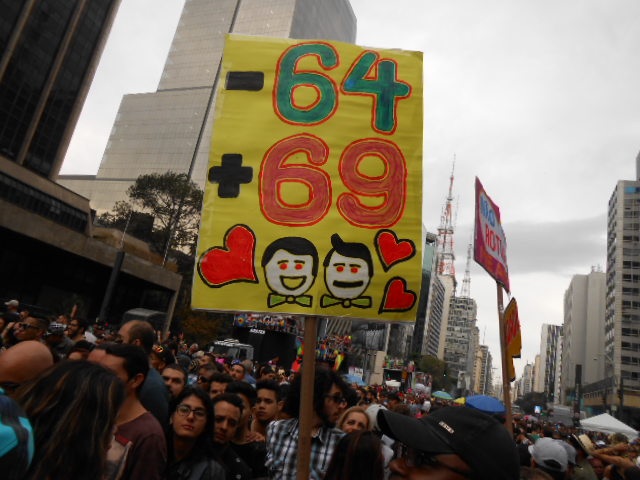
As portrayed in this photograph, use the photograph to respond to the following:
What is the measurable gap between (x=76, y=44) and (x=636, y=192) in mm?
76824

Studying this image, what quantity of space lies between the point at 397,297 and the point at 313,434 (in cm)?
124

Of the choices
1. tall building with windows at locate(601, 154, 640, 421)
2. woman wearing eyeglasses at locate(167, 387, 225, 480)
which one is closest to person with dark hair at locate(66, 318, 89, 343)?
woman wearing eyeglasses at locate(167, 387, 225, 480)

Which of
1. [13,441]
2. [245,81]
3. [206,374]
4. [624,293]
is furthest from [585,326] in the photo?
[13,441]

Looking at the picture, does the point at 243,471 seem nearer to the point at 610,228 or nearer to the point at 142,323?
the point at 142,323

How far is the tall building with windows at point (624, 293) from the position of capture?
214 feet

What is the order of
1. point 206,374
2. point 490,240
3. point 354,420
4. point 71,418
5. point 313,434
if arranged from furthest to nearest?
point 490,240 < point 206,374 < point 354,420 < point 313,434 < point 71,418

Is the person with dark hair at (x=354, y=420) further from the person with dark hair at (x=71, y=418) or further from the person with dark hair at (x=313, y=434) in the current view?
the person with dark hair at (x=71, y=418)

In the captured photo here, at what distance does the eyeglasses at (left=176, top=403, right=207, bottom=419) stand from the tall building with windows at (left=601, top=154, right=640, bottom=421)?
236ft

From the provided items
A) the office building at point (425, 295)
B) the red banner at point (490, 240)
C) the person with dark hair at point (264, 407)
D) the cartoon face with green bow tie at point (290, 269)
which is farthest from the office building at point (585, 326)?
the cartoon face with green bow tie at point (290, 269)

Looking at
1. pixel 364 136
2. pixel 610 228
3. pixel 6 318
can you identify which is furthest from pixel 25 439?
pixel 610 228

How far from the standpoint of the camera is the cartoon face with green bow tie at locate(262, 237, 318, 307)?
9.96ft

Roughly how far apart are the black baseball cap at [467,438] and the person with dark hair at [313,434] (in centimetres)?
150

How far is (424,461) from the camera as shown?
1.60 metres

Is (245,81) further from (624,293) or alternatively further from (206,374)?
(624,293)
